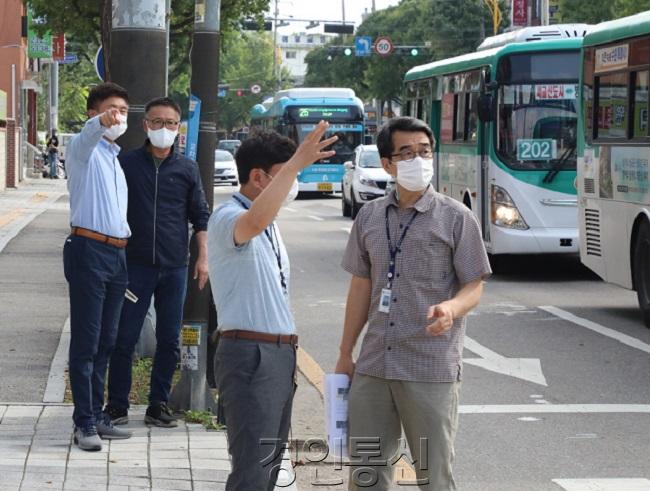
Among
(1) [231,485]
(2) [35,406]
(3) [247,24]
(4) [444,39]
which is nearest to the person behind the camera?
(1) [231,485]

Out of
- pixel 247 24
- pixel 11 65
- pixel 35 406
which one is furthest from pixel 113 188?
pixel 11 65

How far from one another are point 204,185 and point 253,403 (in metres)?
4.50

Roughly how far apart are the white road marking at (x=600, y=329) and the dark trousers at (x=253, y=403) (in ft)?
23.5

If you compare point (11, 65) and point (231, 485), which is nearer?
point (231, 485)

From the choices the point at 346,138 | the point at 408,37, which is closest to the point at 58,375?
the point at 346,138

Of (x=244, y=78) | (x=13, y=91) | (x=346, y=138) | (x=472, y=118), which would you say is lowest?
(x=346, y=138)

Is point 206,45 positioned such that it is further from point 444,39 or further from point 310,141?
point 444,39

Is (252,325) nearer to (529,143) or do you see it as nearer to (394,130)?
(394,130)

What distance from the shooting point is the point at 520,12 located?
165 ft

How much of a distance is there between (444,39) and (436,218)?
78187 mm

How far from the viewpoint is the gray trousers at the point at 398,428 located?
17.7ft

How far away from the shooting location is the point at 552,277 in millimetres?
18844

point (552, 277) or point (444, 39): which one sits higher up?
point (444, 39)

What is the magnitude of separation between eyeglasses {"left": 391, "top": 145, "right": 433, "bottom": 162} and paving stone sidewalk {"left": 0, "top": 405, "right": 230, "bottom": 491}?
2.09 metres
